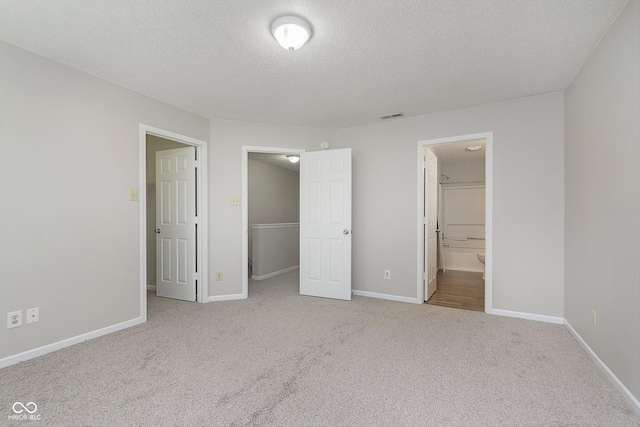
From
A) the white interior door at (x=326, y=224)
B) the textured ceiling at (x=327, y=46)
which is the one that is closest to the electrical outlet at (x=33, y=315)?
the textured ceiling at (x=327, y=46)

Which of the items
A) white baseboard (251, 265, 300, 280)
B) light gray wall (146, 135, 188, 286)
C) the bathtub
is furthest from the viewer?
the bathtub

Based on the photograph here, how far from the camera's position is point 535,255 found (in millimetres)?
3143

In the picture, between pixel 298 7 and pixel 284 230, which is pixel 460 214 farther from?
pixel 298 7

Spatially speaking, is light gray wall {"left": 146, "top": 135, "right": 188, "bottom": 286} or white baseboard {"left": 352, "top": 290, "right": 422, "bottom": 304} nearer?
white baseboard {"left": 352, "top": 290, "right": 422, "bottom": 304}

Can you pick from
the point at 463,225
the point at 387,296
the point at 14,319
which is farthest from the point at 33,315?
the point at 463,225

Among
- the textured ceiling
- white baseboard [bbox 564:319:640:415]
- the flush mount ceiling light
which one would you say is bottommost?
white baseboard [bbox 564:319:640:415]

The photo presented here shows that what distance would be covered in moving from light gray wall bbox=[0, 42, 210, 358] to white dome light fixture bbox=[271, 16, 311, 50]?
1901 mm

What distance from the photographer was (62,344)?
2.45m

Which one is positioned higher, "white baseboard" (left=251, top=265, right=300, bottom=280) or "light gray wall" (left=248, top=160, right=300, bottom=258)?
"light gray wall" (left=248, top=160, right=300, bottom=258)

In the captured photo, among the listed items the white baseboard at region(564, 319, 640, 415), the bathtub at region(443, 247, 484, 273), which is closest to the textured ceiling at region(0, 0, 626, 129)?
the white baseboard at region(564, 319, 640, 415)

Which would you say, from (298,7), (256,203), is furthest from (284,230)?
(298,7)

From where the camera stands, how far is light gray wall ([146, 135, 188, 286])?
14.6 feet

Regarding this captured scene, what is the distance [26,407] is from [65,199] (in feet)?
5.05

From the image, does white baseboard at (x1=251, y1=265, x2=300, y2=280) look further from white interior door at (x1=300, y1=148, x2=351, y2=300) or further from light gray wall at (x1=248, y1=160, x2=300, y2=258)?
white interior door at (x1=300, y1=148, x2=351, y2=300)
